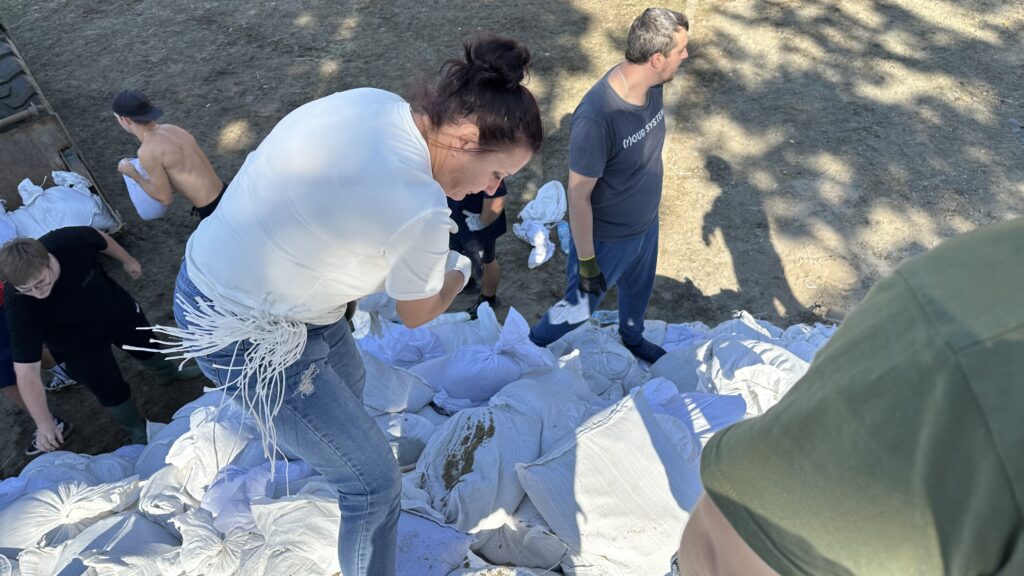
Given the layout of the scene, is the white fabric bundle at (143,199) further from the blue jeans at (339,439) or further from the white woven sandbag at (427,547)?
the white woven sandbag at (427,547)

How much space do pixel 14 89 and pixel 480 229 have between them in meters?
3.57

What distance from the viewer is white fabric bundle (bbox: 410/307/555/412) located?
2.64m

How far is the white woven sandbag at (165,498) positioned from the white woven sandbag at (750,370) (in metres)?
2.01

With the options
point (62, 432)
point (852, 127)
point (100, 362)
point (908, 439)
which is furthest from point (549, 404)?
point (852, 127)

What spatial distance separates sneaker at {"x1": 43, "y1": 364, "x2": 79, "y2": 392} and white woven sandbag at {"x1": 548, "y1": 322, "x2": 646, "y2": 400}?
2.64 m

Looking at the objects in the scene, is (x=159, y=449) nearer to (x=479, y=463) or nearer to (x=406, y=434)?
(x=406, y=434)

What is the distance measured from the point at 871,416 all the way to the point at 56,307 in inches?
125

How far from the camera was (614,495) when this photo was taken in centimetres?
199

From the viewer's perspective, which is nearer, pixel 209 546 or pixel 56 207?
pixel 209 546

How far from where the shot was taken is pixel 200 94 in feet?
17.9

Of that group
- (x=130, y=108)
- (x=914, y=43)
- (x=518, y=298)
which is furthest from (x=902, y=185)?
(x=130, y=108)

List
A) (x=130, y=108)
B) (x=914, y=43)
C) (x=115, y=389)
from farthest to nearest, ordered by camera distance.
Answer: (x=914, y=43) < (x=130, y=108) < (x=115, y=389)

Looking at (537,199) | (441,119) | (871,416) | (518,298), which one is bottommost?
(518,298)

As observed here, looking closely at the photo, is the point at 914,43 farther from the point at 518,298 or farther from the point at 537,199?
the point at 518,298
